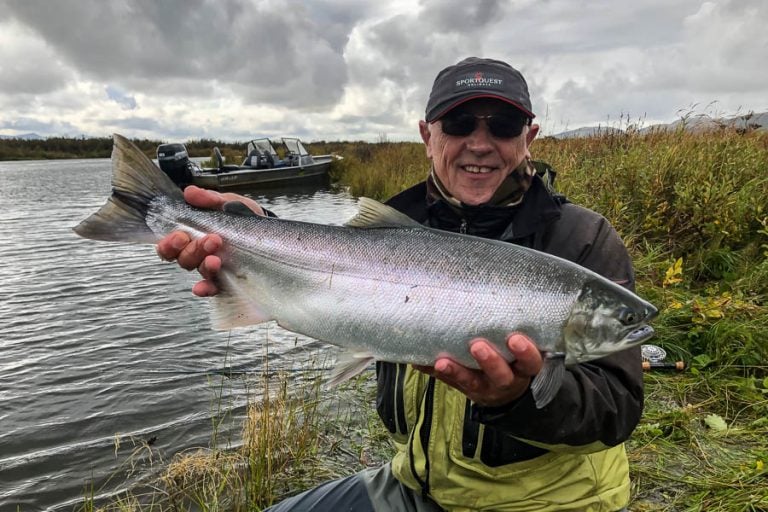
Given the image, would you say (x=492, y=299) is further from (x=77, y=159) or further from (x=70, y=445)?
(x=77, y=159)

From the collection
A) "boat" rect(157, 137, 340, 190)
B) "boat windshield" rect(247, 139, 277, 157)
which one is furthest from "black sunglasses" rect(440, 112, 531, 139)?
"boat windshield" rect(247, 139, 277, 157)

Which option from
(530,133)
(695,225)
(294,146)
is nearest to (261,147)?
Answer: (294,146)

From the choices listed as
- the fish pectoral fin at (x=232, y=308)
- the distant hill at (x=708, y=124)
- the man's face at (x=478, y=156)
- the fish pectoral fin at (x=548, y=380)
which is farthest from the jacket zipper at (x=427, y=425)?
the distant hill at (x=708, y=124)

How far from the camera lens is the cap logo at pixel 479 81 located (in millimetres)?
2912

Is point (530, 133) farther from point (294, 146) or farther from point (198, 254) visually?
point (294, 146)

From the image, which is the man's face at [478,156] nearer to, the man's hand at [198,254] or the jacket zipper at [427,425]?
the jacket zipper at [427,425]

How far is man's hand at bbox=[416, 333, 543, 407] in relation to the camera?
6.78 feet

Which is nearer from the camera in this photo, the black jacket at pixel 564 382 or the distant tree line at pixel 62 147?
the black jacket at pixel 564 382

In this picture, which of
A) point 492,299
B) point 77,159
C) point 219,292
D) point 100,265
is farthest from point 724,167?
point 77,159

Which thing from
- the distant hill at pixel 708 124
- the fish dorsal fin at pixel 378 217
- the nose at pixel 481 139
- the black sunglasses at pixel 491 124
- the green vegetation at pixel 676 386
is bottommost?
the green vegetation at pixel 676 386

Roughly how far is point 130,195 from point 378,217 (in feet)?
4.57

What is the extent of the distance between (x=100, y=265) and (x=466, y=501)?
12534 millimetres

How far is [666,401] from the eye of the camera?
4.77m

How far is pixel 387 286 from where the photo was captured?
2.43m
